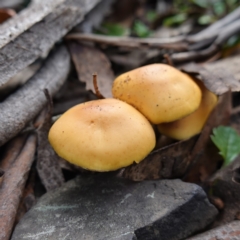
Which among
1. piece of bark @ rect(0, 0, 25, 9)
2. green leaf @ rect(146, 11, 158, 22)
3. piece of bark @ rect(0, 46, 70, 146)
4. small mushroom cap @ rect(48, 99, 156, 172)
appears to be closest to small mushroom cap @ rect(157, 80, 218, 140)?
small mushroom cap @ rect(48, 99, 156, 172)

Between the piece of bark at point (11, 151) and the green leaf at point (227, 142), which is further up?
the piece of bark at point (11, 151)

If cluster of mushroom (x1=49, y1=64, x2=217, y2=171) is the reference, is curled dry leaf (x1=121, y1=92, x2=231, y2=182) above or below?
below

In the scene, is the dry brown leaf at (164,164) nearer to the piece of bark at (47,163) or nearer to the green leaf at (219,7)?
the piece of bark at (47,163)

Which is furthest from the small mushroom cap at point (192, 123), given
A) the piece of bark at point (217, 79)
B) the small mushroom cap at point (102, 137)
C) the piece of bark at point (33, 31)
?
the piece of bark at point (33, 31)

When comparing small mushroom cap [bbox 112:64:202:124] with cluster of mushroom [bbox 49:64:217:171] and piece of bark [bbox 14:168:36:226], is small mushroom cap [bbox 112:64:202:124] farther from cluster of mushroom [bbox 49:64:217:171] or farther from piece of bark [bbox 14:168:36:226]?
piece of bark [bbox 14:168:36:226]

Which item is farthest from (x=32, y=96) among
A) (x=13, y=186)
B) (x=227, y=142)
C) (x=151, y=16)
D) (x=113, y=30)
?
(x=151, y=16)

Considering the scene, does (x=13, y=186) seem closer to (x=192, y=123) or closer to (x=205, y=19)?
(x=192, y=123)
